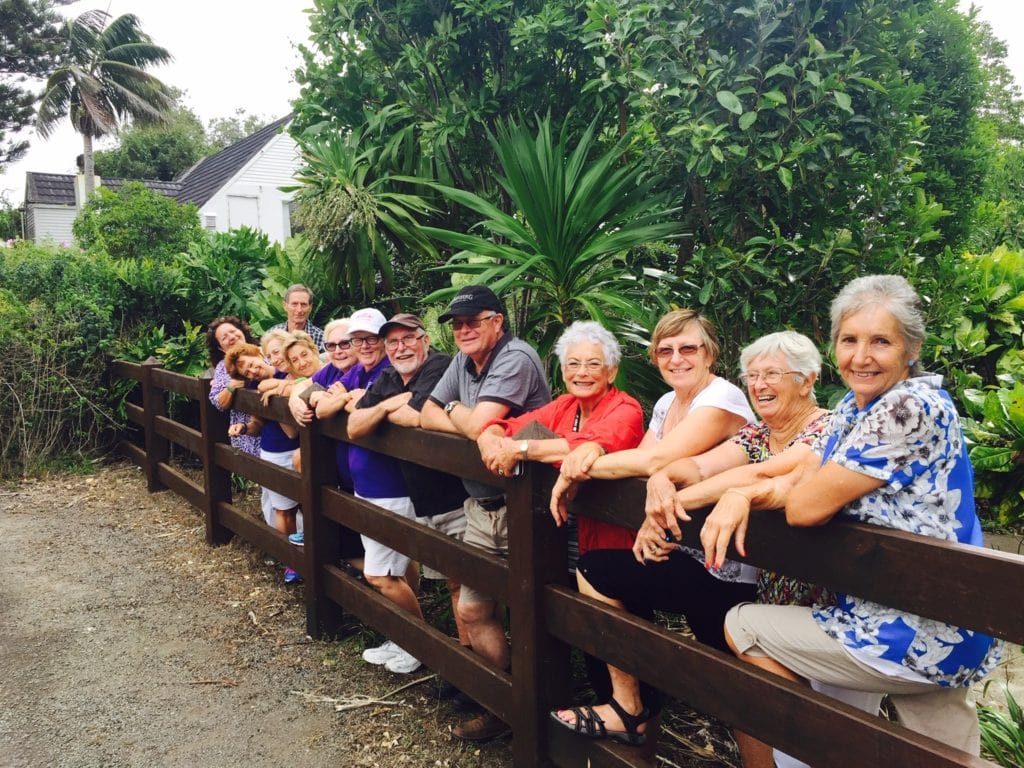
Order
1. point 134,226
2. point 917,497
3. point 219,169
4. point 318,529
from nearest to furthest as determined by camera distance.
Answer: point 917,497, point 318,529, point 134,226, point 219,169

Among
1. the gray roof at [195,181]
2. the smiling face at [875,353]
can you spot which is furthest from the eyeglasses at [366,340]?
the gray roof at [195,181]

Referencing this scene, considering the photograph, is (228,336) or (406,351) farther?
(228,336)

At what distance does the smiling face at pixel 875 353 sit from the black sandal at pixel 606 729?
4.15ft

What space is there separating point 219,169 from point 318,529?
2692cm

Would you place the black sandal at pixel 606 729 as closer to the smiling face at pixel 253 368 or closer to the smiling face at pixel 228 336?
the smiling face at pixel 253 368

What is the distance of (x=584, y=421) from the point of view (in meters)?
2.85

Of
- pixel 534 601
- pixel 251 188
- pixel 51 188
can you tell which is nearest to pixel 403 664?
pixel 534 601

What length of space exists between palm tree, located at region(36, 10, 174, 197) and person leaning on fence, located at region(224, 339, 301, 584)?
27.2 metres

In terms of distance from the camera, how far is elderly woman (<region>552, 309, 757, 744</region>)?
240cm

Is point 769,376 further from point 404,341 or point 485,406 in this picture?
point 404,341

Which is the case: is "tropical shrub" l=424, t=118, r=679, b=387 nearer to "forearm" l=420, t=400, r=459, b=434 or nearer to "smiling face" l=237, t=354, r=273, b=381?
"forearm" l=420, t=400, r=459, b=434

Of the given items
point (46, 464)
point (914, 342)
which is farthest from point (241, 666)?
point (46, 464)

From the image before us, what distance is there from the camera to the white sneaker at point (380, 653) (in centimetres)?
373

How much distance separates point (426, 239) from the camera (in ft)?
17.5
